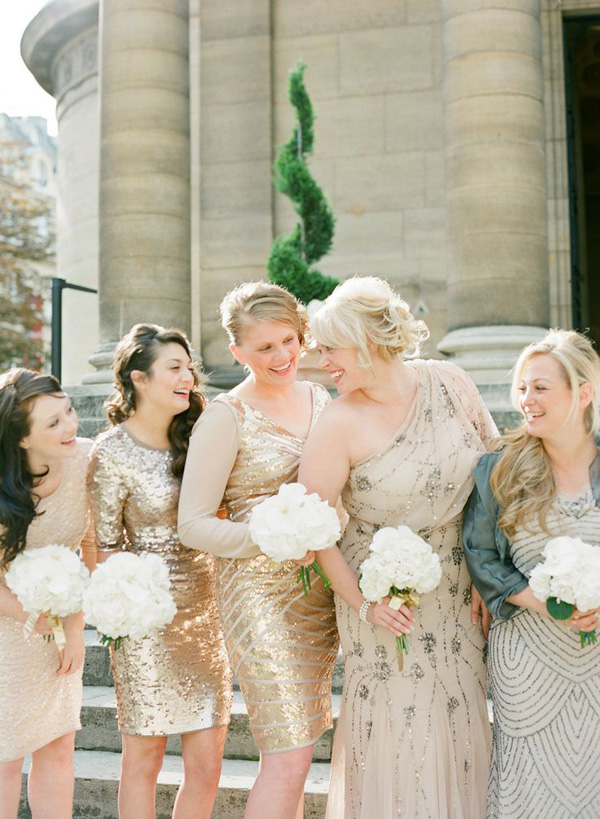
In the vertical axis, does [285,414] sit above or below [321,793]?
above

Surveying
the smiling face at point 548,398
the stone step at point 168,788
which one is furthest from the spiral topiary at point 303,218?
the smiling face at point 548,398

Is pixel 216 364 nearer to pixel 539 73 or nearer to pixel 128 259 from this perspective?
pixel 128 259

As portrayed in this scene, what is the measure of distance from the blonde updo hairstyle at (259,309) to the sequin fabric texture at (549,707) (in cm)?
113

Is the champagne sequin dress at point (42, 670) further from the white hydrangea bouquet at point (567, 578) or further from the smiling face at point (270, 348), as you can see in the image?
the white hydrangea bouquet at point (567, 578)

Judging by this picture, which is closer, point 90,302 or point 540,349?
point 540,349

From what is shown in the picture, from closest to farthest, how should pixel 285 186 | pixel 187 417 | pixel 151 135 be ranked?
pixel 187 417, pixel 285 186, pixel 151 135

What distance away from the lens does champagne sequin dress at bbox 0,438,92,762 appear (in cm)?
369

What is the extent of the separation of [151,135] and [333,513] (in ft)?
25.3

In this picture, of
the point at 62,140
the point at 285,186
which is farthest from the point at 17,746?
the point at 62,140

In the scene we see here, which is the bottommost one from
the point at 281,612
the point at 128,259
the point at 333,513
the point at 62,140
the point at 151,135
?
the point at 281,612

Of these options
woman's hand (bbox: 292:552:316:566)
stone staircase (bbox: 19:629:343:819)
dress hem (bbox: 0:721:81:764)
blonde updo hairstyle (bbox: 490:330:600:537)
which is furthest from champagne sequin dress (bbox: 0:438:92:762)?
blonde updo hairstyle (bbox: 490:330:600:537)

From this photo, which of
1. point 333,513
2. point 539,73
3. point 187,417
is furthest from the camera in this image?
point 539,73

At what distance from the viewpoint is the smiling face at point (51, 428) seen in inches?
144

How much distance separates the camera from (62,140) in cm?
1485
